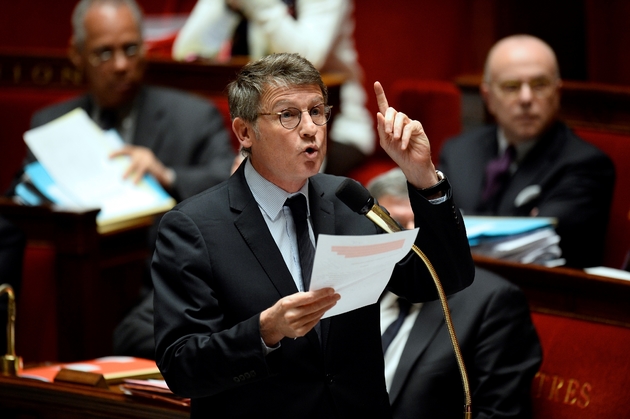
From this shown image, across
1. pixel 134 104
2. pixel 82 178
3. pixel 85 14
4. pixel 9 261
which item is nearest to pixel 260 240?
pixel 9 261

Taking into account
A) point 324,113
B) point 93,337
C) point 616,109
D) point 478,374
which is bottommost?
point 93,337

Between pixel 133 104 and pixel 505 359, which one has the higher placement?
pixel 133 104

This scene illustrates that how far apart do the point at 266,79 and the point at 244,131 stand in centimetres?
10

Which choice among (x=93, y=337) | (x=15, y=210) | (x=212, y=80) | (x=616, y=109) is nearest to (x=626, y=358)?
(x=616, y=109)

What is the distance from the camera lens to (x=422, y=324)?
1.98 m

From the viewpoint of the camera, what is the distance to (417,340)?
1.96m

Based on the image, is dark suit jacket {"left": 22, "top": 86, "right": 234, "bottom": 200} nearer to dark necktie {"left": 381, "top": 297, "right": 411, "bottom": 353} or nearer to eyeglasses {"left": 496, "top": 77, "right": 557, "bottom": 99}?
eyeglasses {"left": 496, "top": 77, "right": 557, "bottom": 99}

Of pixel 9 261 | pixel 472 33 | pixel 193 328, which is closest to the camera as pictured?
→ pixel 193 328

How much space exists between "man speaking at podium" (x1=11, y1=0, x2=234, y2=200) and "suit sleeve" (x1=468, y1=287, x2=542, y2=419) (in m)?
1.36

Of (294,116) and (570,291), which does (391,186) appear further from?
(294,116)

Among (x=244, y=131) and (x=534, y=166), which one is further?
(x=534, y=166)

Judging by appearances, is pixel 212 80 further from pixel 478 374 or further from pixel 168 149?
pixel 478 374

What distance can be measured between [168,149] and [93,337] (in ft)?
2.33

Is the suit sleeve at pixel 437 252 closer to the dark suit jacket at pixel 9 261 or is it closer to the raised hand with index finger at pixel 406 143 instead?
the raised hand with index finger at pixel 406 143
